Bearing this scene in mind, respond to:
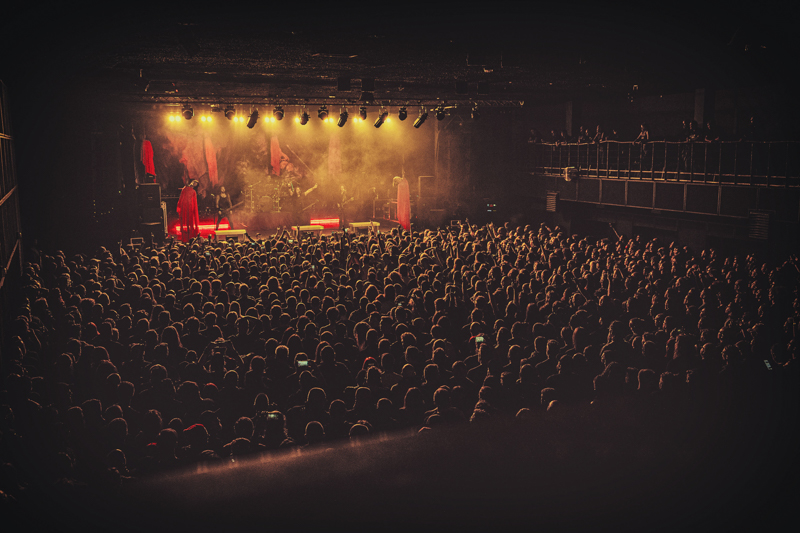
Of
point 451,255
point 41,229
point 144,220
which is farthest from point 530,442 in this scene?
point 144,220

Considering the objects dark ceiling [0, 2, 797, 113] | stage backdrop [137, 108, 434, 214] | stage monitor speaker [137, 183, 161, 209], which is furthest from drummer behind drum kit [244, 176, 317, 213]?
dark ceiling [0, 2, 797, 113]

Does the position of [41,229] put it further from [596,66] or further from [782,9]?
[782,9]

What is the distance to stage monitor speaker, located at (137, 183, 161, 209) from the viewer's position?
66.4 ft

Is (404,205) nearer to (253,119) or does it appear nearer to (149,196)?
(253,119)

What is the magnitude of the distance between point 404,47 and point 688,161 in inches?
391

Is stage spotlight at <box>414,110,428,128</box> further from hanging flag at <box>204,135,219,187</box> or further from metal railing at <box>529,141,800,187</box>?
hanging flag at <box>204,135,219,187</box>

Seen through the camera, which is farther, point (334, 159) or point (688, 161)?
point (334, 159)

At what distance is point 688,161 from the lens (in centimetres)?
1712

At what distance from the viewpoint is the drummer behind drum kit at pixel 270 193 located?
2820 centimetres

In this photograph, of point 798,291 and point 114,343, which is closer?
point 114,343

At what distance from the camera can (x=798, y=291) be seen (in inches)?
418

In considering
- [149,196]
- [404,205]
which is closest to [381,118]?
[404,205]

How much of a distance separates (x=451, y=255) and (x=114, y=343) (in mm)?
8264

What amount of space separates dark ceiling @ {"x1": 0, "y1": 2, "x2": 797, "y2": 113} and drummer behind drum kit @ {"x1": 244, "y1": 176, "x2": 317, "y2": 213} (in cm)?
936
